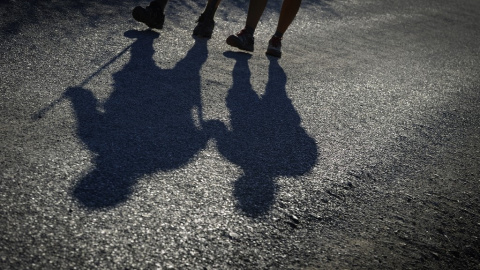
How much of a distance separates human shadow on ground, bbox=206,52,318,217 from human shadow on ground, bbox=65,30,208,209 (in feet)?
0.80

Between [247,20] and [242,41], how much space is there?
13.0 inches

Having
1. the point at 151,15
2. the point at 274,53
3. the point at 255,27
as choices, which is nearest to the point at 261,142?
the point at 274,53

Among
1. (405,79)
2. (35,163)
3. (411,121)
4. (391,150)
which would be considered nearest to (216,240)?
(35,163)

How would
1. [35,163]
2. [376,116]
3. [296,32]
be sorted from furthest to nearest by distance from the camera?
[296,32]
[376,116]
[35,163]

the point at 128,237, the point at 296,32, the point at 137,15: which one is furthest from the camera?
the point at 296,32

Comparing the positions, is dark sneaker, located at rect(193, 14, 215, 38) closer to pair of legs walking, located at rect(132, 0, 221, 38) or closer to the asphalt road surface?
pair of legs walking, located at rect(132, 0, 221, 38)

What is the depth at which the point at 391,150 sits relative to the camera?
3461 millimetres

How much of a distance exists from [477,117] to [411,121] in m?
0.96

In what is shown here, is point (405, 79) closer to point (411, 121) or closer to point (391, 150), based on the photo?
point (411, 121)

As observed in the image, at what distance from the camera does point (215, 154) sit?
2.90m

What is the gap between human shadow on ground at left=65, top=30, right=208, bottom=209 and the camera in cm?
238

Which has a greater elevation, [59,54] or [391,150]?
[391,150]

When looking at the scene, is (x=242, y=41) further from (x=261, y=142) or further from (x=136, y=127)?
(x=136, y=127)

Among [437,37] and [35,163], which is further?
[437,37]
